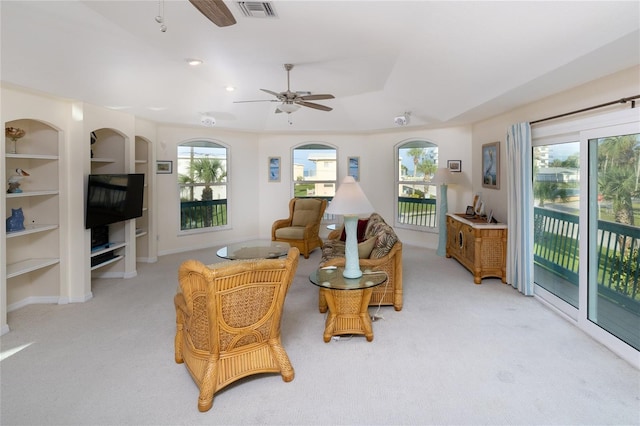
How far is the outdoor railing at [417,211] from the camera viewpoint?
6.93 meters

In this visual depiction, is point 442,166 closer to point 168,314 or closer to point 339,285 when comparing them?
point 339,285

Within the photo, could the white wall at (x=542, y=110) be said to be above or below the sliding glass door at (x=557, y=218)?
above

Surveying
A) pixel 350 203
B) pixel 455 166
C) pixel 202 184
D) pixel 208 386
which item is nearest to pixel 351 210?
pixel 350 203

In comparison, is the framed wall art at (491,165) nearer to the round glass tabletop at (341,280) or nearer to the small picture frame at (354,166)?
the small picture frame at (354,166)

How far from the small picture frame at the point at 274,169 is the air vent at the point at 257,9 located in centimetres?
482

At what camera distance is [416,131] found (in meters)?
6.90

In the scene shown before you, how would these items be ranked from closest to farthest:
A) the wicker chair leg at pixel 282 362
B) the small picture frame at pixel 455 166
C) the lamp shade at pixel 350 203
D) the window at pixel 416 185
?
the wicker chair leg at pixel 282 362, the lamp shade at pixel 350 203, the small picture frame at pixel 455 166, the window at pixel 416 185

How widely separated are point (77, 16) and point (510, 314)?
190 inches

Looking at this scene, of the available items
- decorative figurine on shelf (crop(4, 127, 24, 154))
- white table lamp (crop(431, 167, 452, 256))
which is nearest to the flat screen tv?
decorative figurine on shelf (crop(4, 127, 24, 154))

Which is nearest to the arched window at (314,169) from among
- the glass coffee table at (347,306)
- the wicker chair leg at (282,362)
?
the glass coffee table at (347,306)

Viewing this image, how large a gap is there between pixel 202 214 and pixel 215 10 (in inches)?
218

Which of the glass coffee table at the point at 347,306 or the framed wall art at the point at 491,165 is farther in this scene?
the framed wall art at the point at 491,165

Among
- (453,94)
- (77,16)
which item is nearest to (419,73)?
(453,94)

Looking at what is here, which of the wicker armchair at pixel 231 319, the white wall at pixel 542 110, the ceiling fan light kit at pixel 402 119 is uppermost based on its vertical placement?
the ceiling fan light kit at pixel 402 119
